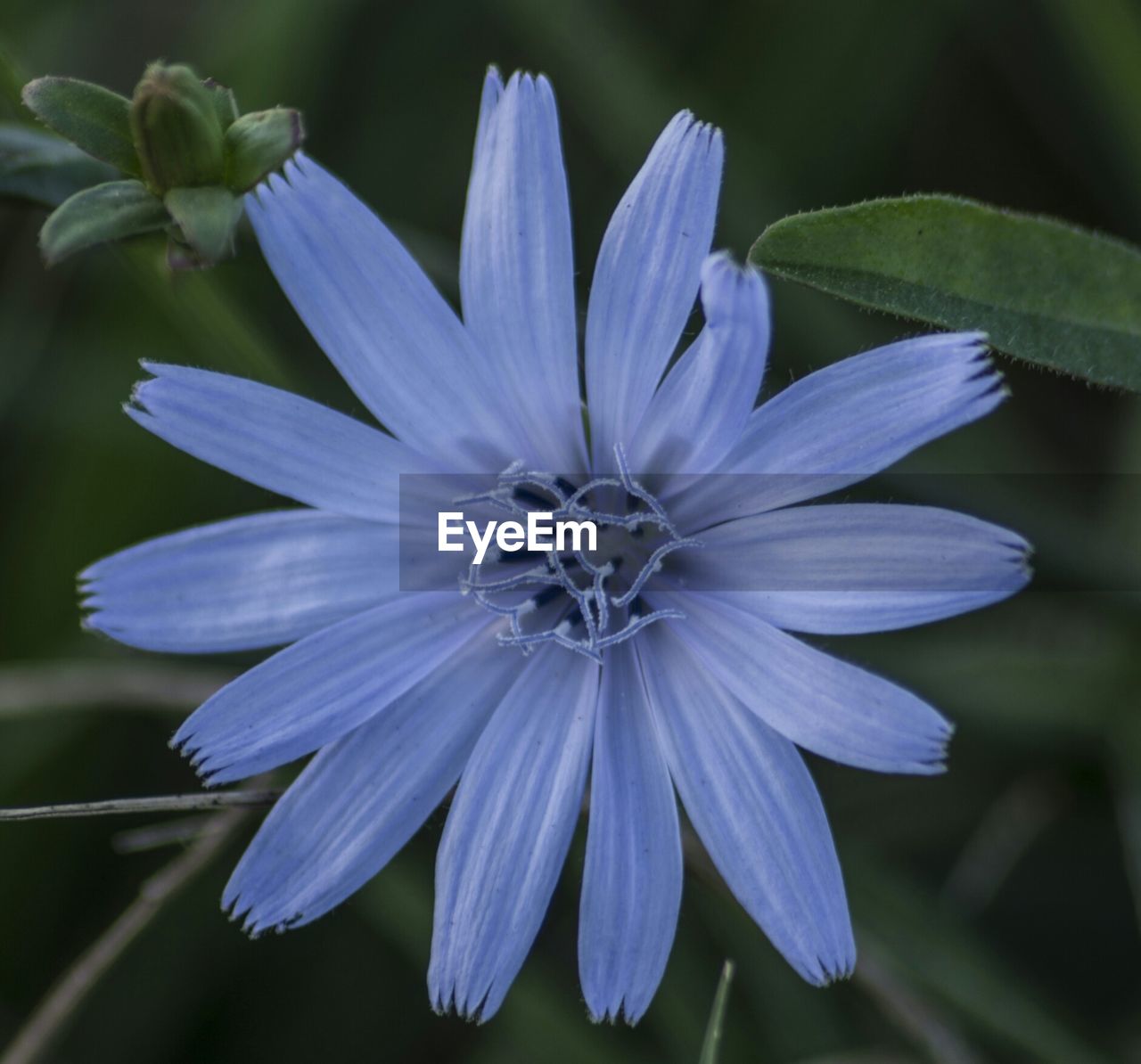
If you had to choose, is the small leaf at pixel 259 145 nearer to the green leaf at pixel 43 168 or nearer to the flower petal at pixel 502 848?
the green leaf at pixel 43 168

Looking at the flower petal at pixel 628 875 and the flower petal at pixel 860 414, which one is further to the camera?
the flower petal at pixel 628 875

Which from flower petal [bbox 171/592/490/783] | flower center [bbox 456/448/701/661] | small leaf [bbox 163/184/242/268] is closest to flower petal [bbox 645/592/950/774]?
flower center [bbox 456/448/701/661]

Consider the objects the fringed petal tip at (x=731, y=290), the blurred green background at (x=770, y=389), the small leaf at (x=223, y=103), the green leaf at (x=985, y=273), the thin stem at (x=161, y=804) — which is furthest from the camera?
the blurred green background at (x=770, y=389)

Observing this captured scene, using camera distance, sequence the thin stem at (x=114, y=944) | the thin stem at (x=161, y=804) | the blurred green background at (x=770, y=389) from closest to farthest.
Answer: the thin stem at (x=161, y=804) < the thin stem at (x=114, y=944) < the blurred green background at (x=770, y=389)

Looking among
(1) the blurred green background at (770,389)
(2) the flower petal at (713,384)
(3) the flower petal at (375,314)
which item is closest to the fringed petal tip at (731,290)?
(2) the flower petal at (713,384)

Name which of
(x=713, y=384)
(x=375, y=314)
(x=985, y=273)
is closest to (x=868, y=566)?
(x=713, y=384)

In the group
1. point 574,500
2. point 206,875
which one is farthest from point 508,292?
point 206,875
